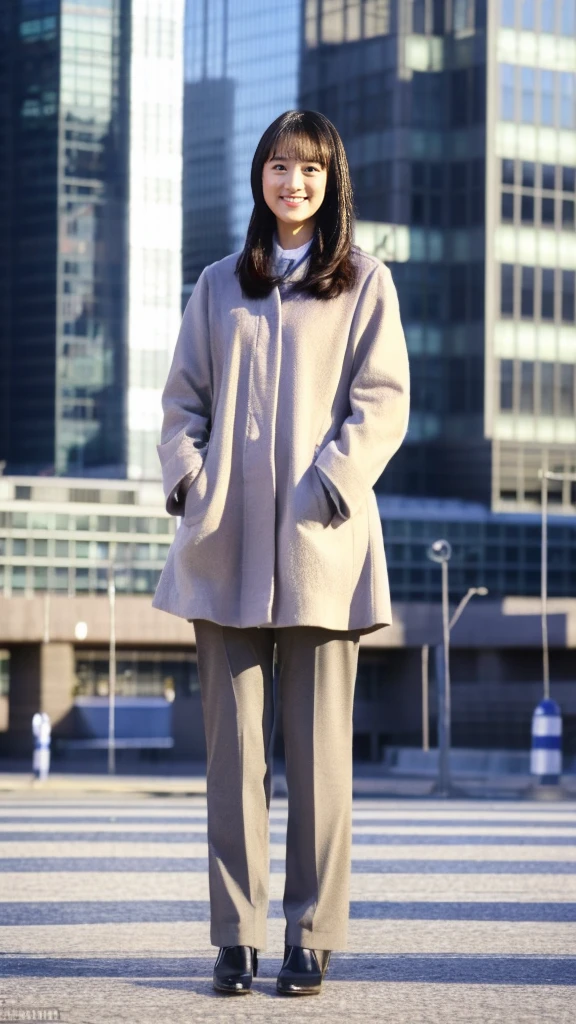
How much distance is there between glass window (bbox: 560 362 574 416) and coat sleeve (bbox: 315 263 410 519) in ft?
265

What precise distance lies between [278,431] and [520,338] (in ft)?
265

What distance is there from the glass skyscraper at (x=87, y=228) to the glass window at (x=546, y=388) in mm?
36765

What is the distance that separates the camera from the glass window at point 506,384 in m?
83.6

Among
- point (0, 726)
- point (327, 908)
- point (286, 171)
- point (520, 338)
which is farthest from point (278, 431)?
point (520, 338)

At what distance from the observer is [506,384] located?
83.9m

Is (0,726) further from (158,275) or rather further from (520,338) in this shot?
(158,275)

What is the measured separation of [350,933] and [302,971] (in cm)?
116

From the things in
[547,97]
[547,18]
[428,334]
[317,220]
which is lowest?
[317,220]

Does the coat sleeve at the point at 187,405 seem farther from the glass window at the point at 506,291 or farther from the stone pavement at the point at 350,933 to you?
A: the glass window at the point at 506,291

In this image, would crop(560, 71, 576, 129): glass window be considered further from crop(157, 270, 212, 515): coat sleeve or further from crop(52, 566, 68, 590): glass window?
crop(157, 270, 212, 515): coat sleeve

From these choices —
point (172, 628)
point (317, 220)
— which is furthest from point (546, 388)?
point (317, 220)

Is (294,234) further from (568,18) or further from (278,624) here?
(568,18)

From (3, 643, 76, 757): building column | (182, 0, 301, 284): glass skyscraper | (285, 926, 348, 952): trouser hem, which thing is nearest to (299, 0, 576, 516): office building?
(182, 0, 301, 284): glass skyscraper

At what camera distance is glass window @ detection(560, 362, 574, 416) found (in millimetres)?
84875
